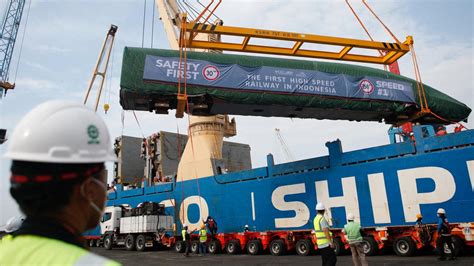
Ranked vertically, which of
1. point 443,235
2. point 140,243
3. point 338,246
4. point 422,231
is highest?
point 422,231

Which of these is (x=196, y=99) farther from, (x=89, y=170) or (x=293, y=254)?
(x=89, y=170)

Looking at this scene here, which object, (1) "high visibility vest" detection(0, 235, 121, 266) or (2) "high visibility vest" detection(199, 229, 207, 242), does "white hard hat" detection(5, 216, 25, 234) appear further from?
(2) "high visibility vest" detection(199, 229, 207, 242)

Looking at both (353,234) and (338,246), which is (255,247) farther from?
(353,234)

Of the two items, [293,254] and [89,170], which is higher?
[89,170]

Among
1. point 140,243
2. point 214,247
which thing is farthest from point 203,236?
point 140,243

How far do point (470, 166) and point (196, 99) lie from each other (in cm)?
884

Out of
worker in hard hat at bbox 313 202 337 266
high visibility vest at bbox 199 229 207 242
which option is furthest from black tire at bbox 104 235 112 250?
worker in hard hat at bbox 313 202 337 266

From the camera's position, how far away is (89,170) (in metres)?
1.53

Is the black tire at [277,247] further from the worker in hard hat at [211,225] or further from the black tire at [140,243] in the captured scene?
the black tire at [140,243]

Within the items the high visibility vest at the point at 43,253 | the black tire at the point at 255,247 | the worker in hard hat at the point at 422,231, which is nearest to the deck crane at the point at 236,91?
the worker in hard hat at the point at 422,231

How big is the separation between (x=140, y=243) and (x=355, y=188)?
1292 cm

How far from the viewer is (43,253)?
1192 mm

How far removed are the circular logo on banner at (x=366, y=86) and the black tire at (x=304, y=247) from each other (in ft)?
20.6

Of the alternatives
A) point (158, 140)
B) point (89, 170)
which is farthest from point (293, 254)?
point (158, 140)
